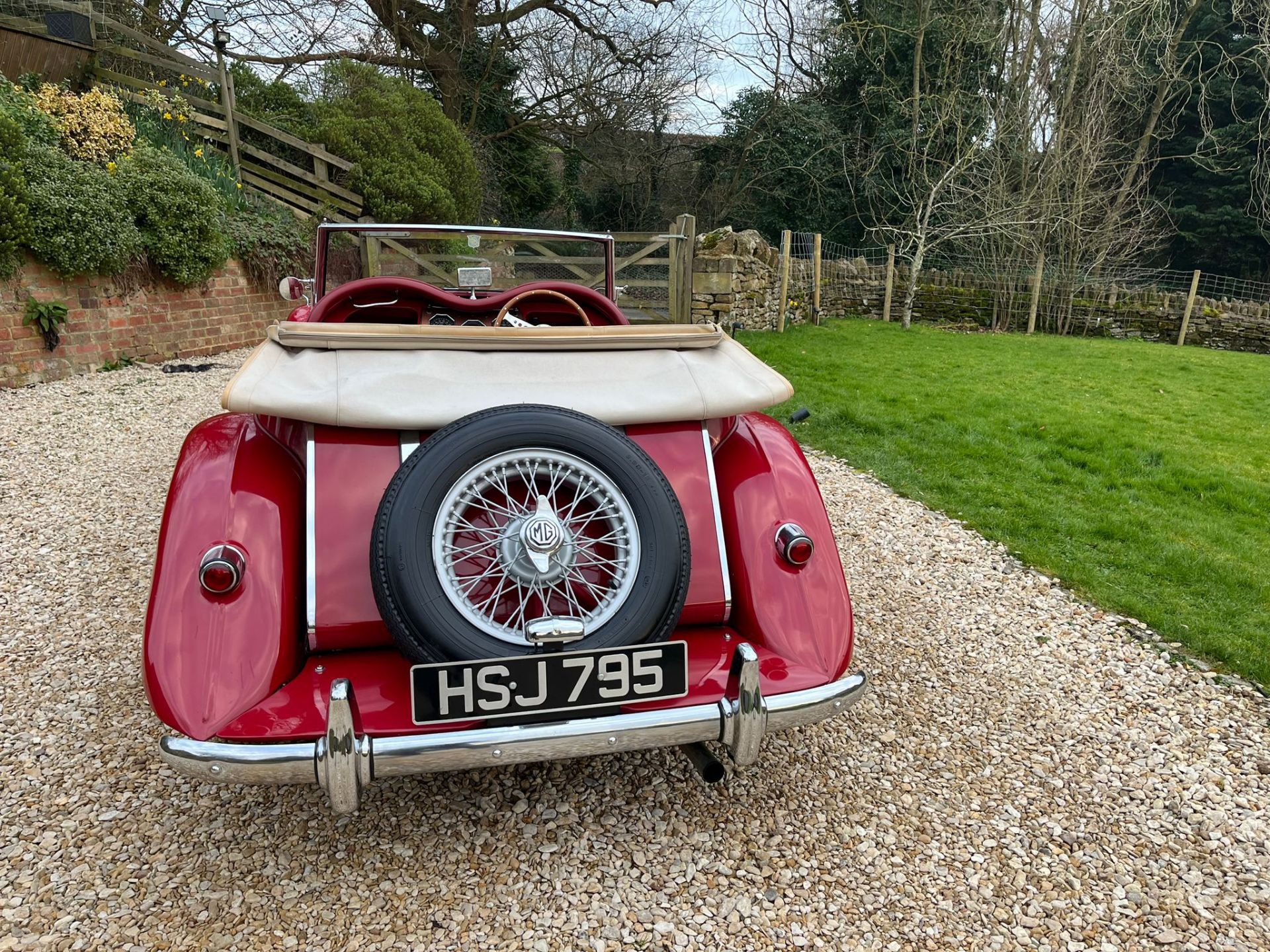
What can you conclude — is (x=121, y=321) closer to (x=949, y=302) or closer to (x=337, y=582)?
(x=337, y=582)

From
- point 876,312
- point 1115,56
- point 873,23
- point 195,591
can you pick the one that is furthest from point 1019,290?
point 195,591

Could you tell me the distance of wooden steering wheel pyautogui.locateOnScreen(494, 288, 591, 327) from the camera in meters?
3.14

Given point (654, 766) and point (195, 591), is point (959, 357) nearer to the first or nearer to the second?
point (654, 766)

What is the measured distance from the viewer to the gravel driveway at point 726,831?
198cm

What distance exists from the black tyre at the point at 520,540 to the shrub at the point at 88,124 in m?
8.72

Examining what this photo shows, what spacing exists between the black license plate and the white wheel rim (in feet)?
0.41

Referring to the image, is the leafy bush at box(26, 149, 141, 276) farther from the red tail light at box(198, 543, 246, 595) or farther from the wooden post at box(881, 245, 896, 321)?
the wooden post at box(881, 245, 896, 321)

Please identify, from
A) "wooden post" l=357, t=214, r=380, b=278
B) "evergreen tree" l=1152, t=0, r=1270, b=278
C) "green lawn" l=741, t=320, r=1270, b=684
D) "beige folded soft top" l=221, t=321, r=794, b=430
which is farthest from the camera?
"evergreen tree" l=1152, t=0, r=1270, b=278

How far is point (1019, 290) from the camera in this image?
16.6 meters

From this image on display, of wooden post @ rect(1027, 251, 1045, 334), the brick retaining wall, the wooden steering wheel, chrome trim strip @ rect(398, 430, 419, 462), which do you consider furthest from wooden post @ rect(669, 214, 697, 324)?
chrome trim strip @ rect(398, 430, 419, 462)

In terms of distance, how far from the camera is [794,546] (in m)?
2.47

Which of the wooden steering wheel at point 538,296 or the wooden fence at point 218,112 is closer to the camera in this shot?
the wooden steering wheel at point 538,296

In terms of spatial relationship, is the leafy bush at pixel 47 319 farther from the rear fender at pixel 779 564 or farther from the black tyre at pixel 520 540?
the rear fender at pixel 779 564

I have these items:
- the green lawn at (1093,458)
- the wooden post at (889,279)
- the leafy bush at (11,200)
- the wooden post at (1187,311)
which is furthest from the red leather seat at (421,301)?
the wooden post at (1187,311)
